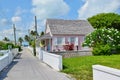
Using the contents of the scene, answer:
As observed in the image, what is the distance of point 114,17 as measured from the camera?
55.5m

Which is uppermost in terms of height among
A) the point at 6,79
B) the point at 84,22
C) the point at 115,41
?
the point at 84,22

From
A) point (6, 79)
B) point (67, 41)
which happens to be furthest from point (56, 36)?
point (6, 79)

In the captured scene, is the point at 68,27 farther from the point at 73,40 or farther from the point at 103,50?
the point at 103,50

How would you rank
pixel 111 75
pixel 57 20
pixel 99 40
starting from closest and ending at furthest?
pixel 111 75, pixel 99 40, pixel 57 20

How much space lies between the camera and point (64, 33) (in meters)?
39.9

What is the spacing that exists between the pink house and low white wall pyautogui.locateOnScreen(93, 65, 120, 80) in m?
30.3

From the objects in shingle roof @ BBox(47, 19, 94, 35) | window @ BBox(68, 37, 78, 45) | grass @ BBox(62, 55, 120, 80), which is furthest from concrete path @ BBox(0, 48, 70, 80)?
window @ BBox(68, 37, 78, 45)

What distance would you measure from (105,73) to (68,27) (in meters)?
33.7

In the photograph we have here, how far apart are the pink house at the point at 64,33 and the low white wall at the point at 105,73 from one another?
1194 inches

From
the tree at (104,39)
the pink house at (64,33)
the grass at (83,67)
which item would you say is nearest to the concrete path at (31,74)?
the grass at (83,67)

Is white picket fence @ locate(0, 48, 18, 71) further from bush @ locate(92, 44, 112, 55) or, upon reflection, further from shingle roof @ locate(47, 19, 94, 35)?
shingle roof @ locate(47, 19, 94, 35)

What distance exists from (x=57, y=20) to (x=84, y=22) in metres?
5.18

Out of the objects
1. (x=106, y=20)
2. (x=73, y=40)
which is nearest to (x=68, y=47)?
(x=73, y=40)

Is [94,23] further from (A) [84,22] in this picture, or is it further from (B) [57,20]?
(B) [57,20]
